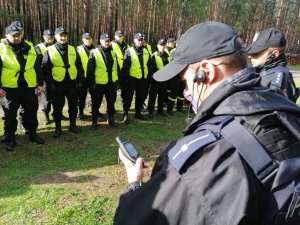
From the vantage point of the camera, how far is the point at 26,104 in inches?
246

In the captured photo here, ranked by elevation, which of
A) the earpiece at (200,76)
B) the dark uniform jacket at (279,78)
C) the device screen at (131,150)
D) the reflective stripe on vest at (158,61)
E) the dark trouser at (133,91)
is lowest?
the dark trouser at (133,91)

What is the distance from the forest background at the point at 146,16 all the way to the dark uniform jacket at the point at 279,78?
13.4 meters

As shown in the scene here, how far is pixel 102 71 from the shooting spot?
752 centimetres

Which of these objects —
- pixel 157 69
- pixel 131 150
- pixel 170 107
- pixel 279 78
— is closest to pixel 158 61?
pixel 157 69

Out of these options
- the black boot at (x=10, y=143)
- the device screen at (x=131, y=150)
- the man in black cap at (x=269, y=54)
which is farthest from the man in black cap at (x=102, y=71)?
the device screen at (x=131, y=150)

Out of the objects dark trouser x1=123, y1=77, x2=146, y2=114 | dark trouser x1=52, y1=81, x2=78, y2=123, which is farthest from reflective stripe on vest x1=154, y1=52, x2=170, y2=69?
dark trouser x1=52, y1=81, x2=78, y2=123

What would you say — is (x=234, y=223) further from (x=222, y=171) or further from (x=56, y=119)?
(x=56, y=119)

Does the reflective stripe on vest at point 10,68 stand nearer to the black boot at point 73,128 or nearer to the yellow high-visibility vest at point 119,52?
the black boot at point 73,128

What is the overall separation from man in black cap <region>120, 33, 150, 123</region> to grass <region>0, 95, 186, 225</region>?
0.99 metres

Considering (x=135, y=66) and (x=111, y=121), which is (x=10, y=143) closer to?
(x=111, y=121)

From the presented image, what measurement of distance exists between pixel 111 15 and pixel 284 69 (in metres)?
18.8

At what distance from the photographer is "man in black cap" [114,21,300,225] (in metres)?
1.20

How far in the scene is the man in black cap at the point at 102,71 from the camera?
749cm

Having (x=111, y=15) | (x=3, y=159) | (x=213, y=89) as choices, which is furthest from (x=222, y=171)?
(x=111, y=15)
